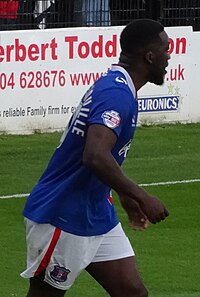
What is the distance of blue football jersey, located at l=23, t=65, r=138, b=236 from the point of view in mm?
5457

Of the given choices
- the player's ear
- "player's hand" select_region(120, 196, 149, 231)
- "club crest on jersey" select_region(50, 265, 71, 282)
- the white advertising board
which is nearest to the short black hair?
the player's ear

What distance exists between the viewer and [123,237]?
19.5 ft

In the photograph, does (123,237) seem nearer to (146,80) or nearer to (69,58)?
(146,80)

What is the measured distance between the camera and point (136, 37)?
222 inches

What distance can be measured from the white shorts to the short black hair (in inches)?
39.5

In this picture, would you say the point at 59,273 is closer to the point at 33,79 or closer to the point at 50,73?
the point at 33,79

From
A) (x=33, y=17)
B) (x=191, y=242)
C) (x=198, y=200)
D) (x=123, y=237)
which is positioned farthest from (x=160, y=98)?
(x=123, y=237)

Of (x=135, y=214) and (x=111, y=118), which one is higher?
(x=111, y=118)

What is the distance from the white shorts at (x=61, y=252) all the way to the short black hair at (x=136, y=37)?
100 centimetres

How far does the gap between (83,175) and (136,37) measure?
0.77 meters

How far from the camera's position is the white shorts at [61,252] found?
226 inches

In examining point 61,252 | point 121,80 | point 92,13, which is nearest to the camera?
point 121,80

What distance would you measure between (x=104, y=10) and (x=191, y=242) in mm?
7978

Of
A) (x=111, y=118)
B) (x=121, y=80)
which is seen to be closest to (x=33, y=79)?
(x=121, y=80)
